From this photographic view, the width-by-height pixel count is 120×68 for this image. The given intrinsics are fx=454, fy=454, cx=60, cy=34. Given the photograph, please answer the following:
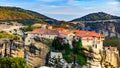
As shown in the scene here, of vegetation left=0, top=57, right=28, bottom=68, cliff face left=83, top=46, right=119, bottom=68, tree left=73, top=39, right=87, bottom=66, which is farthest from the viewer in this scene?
cliff face left=83, top=46, right=119, bottom=68

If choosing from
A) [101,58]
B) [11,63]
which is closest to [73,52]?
[101,58]

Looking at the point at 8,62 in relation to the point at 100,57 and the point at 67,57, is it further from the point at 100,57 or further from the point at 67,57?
the point at 100,57

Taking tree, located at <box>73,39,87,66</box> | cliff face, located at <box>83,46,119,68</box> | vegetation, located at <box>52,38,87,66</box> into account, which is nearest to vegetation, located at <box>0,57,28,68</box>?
vegetation, located at <box>52,38,87,66</box>

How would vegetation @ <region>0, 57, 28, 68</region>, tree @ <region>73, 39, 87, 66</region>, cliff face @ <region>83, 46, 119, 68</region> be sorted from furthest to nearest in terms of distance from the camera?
cliff face @ <region>83, 46, 119, 68</region> < tree @ <region>73, 39, 87, 66</region> < vegetation @ <region>0, 57, 28, 68</region>

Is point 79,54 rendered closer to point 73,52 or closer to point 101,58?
point 73,52

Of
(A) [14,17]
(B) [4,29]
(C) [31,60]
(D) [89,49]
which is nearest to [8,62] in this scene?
(C) [31,60]

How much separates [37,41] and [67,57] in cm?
683

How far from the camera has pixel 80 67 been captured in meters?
75.8

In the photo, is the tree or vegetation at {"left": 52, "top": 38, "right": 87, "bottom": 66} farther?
vegetation at {"left": 52, "top": 38, "right": 87, "bottom": 66}

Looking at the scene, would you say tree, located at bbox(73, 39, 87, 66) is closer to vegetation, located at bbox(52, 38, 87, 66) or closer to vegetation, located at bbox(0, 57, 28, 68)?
vegetation, located at bbox(52, 38, 87, 66)

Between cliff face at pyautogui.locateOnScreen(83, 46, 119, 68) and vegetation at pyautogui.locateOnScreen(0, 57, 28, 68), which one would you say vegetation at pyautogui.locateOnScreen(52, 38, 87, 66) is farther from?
vegetation at pyautogui.locateOnScreen(0, 57, 28, 68)

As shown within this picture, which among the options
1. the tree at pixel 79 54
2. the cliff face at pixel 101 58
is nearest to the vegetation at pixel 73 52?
the tree at pixel 79 54

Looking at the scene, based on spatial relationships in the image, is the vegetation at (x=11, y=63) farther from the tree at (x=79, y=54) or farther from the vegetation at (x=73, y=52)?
the tree at (x=79, y=54)

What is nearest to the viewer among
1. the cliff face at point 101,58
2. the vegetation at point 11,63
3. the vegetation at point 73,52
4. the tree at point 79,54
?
the vegetation at point 11,63
